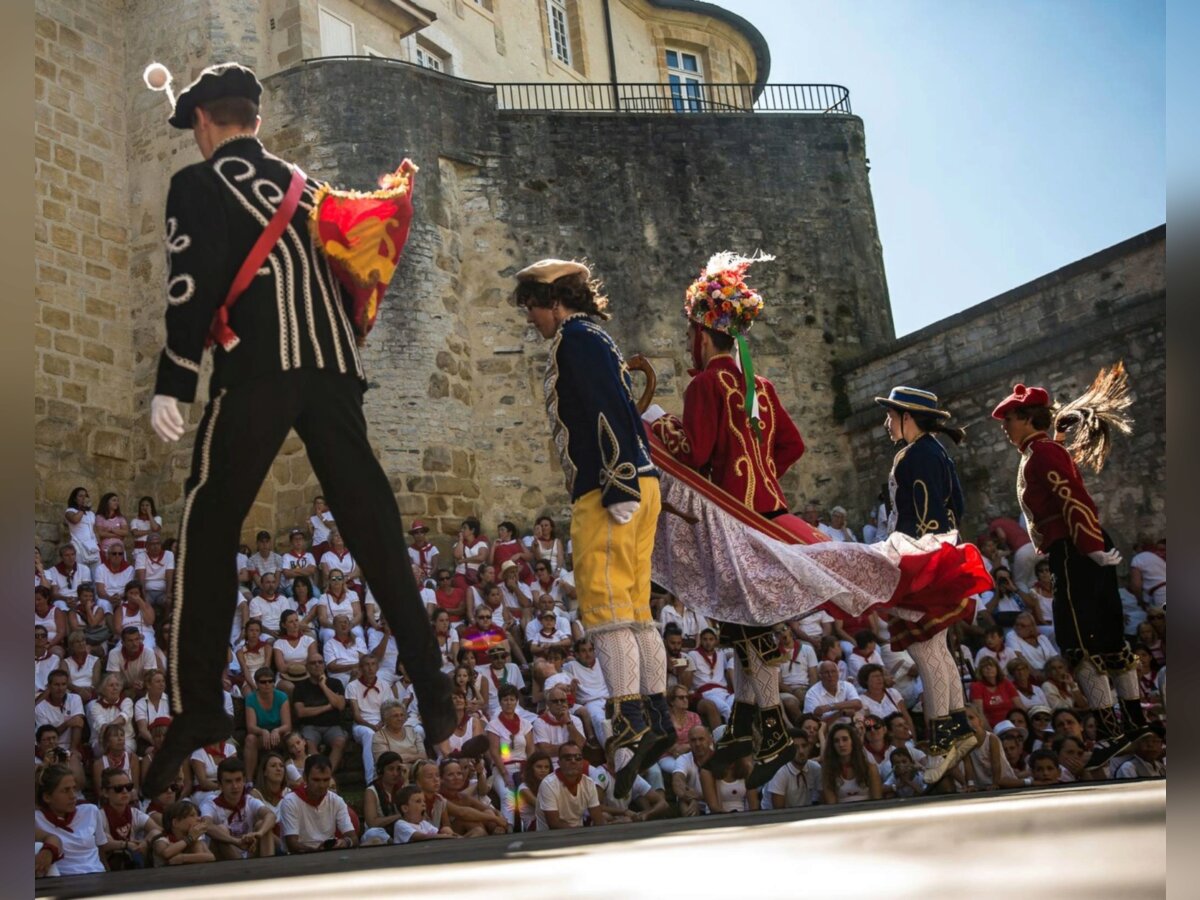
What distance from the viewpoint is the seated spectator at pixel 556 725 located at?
701 cm

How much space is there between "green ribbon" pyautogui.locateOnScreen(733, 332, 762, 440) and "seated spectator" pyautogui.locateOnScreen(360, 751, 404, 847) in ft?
7.19

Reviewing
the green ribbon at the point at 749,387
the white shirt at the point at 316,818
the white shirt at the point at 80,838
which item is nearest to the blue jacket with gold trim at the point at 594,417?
the green ribbon at the point at 749,387

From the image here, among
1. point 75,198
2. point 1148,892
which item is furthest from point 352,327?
point 75,198

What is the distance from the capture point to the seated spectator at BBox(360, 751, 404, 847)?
6.42 metres

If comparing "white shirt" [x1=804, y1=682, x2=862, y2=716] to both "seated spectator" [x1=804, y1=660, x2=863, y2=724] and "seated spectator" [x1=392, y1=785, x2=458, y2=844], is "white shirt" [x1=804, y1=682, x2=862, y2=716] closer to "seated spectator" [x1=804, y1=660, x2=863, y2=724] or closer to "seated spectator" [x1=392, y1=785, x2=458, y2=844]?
"seated spectator" [x1=804, y1=660, x2=863, y2=724]

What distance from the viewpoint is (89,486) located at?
8000 mm

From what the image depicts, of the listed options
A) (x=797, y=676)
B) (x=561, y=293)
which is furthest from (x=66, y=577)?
(x=797, y=676)

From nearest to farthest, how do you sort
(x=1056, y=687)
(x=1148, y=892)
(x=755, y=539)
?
(x=1148, y=892)
(x=755, y=539)
(x=1056, y=687)

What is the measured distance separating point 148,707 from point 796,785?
10.1 ft

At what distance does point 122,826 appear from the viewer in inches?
246

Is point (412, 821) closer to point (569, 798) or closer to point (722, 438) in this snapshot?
point (569, 798)

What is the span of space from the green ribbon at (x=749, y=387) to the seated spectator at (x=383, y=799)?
2.19 m

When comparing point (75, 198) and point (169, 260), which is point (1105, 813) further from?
point (75, 198)

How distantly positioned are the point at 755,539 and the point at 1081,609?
2.00 meters
